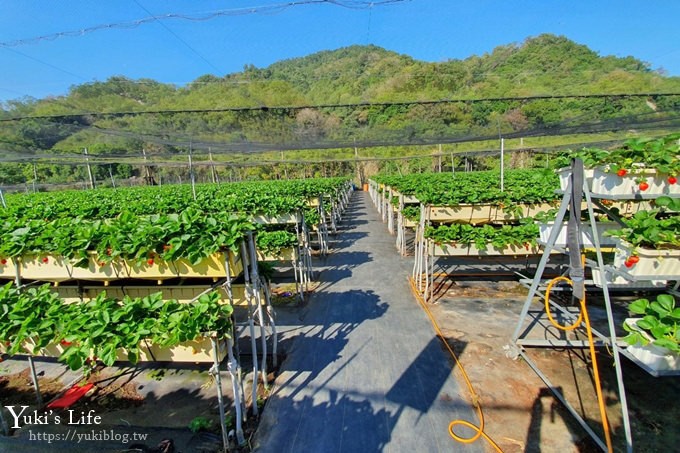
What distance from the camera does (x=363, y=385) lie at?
3.78 meters

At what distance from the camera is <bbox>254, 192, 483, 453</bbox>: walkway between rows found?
9.93 feet

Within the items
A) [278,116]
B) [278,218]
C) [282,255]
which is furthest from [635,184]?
[278,116]

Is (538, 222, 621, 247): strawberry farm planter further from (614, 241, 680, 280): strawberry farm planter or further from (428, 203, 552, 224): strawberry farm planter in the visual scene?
(428, 203, 552, 224): strawberry farm planter

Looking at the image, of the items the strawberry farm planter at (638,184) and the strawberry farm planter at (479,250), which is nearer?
the strawberry farm planter at (638,184)

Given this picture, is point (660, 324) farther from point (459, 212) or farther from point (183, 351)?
point (183, 351)

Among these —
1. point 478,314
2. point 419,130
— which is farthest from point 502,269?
point 419,130

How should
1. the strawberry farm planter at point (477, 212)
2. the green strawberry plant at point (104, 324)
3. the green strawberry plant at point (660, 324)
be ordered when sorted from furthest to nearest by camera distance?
the strawberry farm planter at point (477, 212), the green strawberry plant at point (104, 324), the green strawberry plant at point (660, 324)

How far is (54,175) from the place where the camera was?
43906 mm

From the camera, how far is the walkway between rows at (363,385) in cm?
303

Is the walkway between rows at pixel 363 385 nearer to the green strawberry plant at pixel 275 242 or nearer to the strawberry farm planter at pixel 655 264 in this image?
the green strawberry plant at pixel 275 242

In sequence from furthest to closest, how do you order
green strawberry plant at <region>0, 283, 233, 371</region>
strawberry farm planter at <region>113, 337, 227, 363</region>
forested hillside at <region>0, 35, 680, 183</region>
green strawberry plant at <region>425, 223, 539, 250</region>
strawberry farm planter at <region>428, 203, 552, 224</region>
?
forested hillside at <region>0, 35, 680, 183</region> → strawberry farm planter at <region>428, 203, 552, 224</region> → green strawberry plant at <region>425, 223, 539, 250</region> → strawberry farm planter at <region>113, 337, 227, 363</region> → green strawberry plant at <region>0, 283, 233, 371</region>

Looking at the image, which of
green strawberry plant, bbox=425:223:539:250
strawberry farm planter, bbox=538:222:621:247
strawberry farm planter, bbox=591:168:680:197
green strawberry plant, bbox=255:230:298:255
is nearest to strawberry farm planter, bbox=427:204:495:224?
green strawberry plant, bbox=425:223:539:250

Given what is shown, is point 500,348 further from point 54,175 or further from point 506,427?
point 54,175

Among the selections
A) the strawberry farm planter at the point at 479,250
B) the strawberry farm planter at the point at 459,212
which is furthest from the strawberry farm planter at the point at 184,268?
the strawberry farm planter at the point at 459,212
